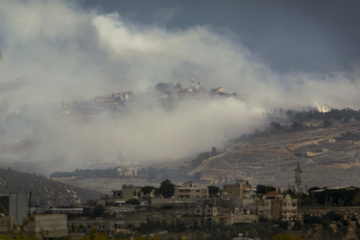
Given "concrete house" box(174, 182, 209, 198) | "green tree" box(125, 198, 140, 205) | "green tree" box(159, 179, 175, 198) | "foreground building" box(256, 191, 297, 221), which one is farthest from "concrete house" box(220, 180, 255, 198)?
"foreground building" box(256, 191, 297, 221)

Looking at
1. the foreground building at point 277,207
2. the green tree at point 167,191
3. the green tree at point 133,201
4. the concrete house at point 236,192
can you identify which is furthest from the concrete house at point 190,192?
the foreground building at point 277,207

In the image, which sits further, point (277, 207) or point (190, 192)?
point (190, 192)

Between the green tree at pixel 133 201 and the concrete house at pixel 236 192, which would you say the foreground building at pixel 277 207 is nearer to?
the concrete house at pixel 236 192

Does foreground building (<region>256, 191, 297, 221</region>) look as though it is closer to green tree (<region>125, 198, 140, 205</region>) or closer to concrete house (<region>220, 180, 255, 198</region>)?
concrete house (<region>220, 180, 255, 198</region>)

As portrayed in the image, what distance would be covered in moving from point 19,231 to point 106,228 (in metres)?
46.4

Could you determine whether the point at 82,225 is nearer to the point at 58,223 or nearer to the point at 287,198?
the point at 287,198

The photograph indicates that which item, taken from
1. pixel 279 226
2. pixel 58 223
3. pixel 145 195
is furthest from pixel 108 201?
pixel 58 223

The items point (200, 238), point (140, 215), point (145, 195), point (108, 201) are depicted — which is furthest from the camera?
point (145, 195)

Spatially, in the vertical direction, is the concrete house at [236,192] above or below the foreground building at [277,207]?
above

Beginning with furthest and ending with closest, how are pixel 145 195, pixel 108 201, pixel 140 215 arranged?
pixel 145 195 → pixel 108 201 → pixel 140 215

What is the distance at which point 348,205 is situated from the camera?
153 meters

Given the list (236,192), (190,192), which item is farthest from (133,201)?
(236,192)

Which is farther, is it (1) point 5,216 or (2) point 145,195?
(2) point 145,195

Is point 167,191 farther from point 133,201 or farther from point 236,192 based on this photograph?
point 133,201
